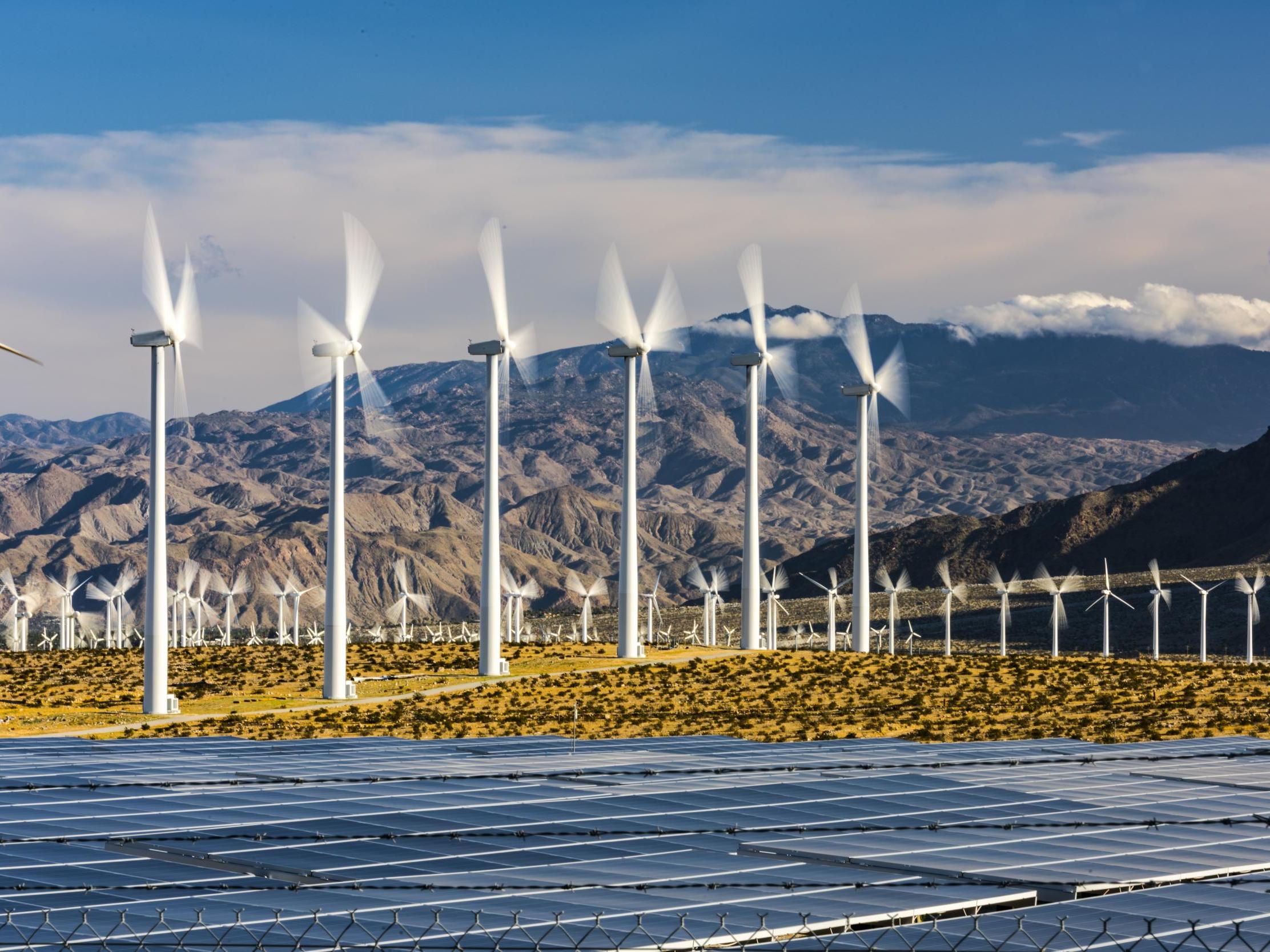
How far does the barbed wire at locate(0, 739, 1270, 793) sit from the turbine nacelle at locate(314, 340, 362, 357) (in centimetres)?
4759

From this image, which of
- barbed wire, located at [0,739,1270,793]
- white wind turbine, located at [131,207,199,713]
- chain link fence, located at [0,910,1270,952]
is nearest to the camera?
chain link fence, located at [0,910,1270,952]

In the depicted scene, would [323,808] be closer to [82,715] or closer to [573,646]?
[82,715]

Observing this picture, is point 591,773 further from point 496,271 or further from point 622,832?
point 496,271

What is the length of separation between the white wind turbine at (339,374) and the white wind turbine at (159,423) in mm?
7740

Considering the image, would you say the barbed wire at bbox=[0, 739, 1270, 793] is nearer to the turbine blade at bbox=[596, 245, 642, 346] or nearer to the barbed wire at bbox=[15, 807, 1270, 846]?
the barbed wire at bbox=[15, 807, 1270, 846]

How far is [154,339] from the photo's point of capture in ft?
251

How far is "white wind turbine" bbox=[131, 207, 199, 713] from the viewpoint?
73562 millimetres

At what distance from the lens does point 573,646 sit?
109875 millimetres

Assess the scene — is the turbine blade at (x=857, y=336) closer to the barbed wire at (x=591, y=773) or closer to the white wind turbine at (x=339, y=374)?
the white wind turbine at (x=339, y=374)

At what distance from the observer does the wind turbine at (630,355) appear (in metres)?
97.6

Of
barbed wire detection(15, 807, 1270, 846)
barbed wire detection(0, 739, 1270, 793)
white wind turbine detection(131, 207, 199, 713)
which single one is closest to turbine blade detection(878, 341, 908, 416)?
white wind turbine detection(131, 207, 199, 713)

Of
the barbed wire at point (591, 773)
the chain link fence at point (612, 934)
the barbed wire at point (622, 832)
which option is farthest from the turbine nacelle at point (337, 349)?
the chain link fence at point (612, 934)

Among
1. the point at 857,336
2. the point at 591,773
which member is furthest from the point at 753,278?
the point at 591,773

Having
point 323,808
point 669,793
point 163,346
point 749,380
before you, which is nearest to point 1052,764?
point 669,793
